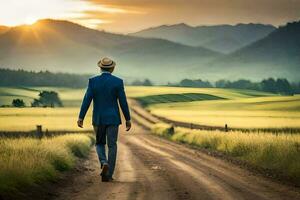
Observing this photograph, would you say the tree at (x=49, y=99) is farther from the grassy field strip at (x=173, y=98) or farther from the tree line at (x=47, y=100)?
the grassy field strip at (x=173, y=98)

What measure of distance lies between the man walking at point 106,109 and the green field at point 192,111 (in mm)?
40755

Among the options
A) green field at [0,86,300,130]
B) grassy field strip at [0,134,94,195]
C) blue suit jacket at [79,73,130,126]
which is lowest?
green field at [0,86,300,130]

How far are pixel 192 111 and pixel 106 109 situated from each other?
92350 millimetres

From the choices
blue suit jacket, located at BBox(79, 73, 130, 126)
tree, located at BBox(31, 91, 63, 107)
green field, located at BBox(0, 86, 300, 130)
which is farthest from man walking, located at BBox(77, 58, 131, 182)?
tree, located at BBox(31, 91, 63, 107)

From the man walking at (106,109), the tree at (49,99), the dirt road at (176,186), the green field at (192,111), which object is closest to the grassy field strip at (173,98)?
the green field at (192,111)

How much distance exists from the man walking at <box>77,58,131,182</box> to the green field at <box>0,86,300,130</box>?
40.8 metres

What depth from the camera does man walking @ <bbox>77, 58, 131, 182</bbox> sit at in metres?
15.3

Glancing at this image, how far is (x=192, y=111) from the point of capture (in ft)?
352

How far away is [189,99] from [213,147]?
123 meters

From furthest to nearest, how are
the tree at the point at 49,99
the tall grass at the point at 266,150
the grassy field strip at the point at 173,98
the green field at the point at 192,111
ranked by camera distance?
the grassy field strip at the point at 173,98 → the tree at the point at 49,99 → the green field at the point at 192,111 → the tall grass at the point at 266,150

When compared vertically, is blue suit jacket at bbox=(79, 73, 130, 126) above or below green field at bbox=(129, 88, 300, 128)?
above

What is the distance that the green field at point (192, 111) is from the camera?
70.2 metres

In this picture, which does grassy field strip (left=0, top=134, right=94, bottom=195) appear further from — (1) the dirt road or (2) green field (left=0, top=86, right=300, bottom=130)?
(2) green field (left=0, top=86, right=300, bottom=130)

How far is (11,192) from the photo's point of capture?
40.1 feet
